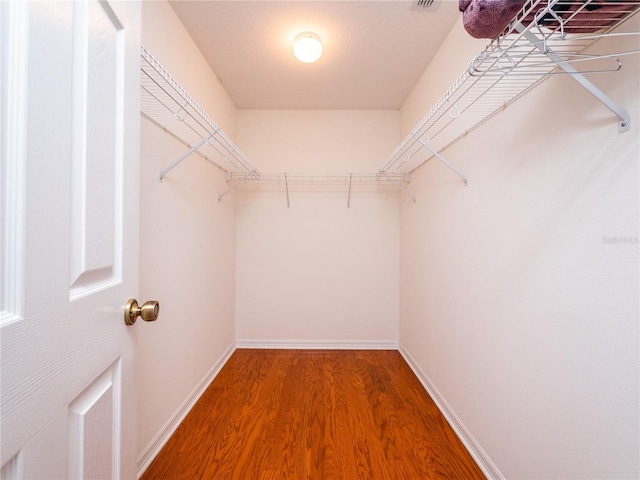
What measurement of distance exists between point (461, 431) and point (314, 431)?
0.82m

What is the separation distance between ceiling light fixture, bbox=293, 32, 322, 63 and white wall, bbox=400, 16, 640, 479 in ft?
2.90

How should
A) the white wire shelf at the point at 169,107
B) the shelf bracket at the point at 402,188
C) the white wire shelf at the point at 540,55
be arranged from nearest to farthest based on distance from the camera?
the white wire shelf at the point at 540,55, the white wire shelf at the point at 169,107, the shelf bracket at the point at 402,188

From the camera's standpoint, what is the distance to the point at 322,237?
2602mm

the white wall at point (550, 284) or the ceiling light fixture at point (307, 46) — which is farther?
the ceiling light fixture at point (307, 46)

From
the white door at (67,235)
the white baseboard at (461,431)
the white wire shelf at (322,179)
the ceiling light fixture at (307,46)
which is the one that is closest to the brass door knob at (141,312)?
the white door at (67,235)

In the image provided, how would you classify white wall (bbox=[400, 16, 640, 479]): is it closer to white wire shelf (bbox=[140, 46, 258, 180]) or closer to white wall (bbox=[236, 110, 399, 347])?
white wall (bbox=[236, 110, 399, 347])

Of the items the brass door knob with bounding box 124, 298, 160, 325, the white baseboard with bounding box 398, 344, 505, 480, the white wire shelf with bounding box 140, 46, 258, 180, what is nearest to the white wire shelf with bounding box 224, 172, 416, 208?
the white wire shelf with bounding box 140, 46, 258, 180

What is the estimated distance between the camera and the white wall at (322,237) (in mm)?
2588

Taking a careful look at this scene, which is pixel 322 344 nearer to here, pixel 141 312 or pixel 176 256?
pixel 176 256

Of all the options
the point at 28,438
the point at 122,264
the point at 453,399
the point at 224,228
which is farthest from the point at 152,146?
the point at 453,399

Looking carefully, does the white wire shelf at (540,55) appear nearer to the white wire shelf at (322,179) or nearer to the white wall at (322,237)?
the white wire shelf at (322,179)

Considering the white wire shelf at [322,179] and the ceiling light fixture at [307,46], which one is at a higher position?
the ceiling light fixture at [307,46]

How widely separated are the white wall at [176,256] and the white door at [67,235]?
0.36 meters

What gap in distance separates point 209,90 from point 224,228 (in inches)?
42.7
